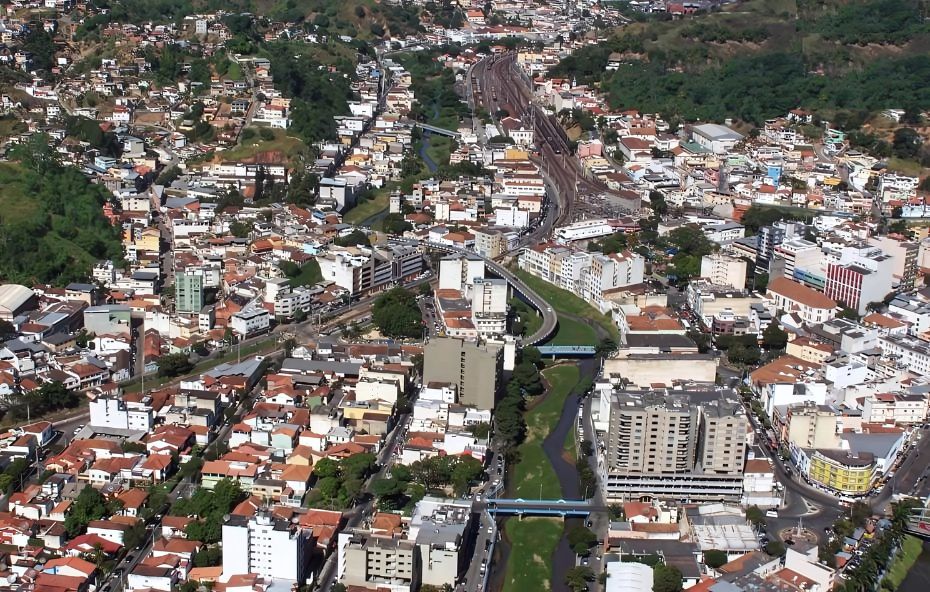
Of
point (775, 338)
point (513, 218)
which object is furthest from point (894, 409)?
point (513, 218)

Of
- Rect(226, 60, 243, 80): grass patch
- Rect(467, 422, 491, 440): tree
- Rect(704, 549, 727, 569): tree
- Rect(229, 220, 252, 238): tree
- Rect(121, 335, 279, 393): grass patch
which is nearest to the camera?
Rect(704, 549, 727, 569): tree

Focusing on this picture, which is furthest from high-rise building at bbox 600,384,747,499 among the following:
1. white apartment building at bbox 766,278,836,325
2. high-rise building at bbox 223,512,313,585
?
white apartment building at bbox 766,278,836,325

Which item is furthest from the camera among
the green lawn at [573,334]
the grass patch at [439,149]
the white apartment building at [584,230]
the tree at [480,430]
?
the grass patch at [439,149]

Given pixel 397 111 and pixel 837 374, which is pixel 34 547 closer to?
pixel 837 374

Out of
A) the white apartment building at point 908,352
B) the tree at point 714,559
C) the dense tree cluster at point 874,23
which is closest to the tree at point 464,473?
the tree at point 714,559

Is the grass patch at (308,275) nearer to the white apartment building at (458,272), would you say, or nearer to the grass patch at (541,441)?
the white apartment building at (458,272)

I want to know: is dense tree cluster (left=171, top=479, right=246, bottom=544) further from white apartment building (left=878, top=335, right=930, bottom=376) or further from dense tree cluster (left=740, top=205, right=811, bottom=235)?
dense tree cluster (left=740, top=205, right=811, bottom=235)
